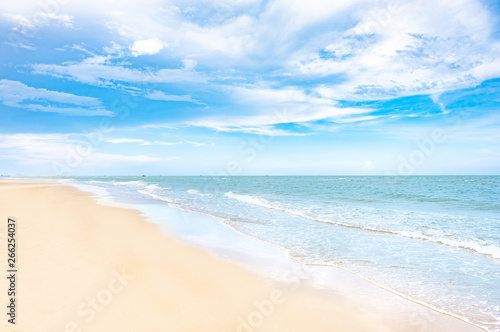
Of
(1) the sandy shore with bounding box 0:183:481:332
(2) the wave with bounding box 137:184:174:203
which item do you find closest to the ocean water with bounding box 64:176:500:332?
(1) the sandy shore with bounding box 0:183:481:332

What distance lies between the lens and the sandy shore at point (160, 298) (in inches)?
183

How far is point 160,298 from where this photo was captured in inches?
216

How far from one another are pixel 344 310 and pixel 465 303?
8.91 ft

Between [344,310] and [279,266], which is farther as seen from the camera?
[279,266]

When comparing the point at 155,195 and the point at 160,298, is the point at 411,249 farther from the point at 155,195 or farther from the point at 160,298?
the point at 155,195

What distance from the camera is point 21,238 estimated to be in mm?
9109

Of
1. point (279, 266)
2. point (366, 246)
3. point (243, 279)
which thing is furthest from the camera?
point (366, 246)

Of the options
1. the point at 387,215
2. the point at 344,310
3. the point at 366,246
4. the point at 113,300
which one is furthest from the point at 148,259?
the point at 387,215

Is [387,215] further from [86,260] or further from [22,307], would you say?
[22,307]

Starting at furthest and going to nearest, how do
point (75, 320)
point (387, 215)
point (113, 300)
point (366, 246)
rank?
point (387, 215)
point (366, 246)
point (113, 300)
point (75, 320)

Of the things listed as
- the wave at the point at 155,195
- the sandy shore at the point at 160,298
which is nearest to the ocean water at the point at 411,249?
the sandy shore at the point at 160,298

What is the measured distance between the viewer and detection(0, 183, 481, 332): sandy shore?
4.64 metres

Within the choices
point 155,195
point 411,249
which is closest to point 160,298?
point 411,249

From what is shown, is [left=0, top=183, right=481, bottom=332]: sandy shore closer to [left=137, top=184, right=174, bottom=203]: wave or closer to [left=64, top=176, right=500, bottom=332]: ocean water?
[left=64, top=176, right=500, bottom=332]: ocean water
